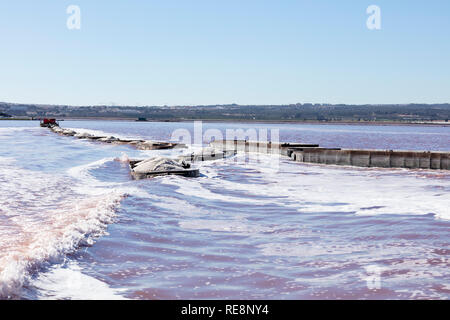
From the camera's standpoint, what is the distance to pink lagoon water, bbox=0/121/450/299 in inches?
312

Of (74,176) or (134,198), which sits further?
(74,176)

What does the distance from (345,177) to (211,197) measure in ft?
39.2

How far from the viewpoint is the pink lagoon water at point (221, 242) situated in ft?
26.0

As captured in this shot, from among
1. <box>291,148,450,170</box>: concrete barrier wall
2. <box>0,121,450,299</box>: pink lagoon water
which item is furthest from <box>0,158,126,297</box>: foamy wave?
<box>291,148,450,170</box>: concrete barrier wall

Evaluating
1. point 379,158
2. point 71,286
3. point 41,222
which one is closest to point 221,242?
point 71,286

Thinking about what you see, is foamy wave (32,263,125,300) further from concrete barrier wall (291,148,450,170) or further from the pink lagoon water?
concrete barrier wall (291,148,450,170)

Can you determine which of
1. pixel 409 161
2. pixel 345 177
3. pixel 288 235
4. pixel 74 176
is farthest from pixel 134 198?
pixel 409 161

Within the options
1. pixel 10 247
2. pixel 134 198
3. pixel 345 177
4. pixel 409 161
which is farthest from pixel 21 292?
pixel 409 161

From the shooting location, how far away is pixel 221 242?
11.2 m
